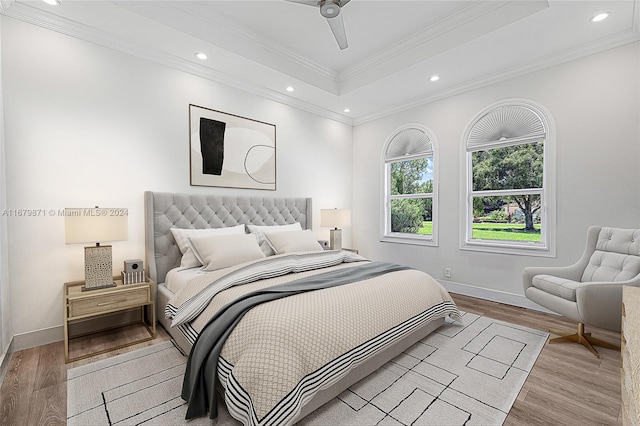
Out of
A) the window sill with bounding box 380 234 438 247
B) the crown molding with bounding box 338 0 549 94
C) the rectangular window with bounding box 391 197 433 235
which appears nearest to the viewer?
the crown molding with bounding box 338 0 549 94

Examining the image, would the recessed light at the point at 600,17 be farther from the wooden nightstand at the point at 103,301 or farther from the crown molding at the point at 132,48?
the wooden nightstand at the point at 103,301

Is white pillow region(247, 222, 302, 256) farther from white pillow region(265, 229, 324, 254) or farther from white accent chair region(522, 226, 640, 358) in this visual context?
white accent chair region(522, 226, 640, 358)

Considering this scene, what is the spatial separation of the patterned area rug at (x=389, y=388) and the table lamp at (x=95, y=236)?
68cm

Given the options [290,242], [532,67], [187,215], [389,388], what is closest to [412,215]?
[290,242]

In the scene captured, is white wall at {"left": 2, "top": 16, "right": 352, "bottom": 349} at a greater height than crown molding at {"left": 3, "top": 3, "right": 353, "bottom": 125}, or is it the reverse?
crown molding at {"left": 3, "top": 3, "right": 353, "bottom": 125}

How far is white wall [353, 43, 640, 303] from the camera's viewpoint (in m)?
2.83

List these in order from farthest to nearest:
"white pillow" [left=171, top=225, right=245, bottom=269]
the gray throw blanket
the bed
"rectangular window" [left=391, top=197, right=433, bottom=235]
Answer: "rectangular window" [left=391, top=197, right=433, bottom=235]
"white pillow" [left=171, top=225, right=245, bottom=269]
the gray throw blanket
the bed

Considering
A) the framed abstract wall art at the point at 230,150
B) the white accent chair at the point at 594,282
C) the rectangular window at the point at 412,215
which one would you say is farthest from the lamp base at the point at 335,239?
the white accent chair at the point at 594,282

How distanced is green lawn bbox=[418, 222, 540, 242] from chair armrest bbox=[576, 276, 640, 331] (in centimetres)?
126

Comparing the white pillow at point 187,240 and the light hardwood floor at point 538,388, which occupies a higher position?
the white pillow at point 187,240

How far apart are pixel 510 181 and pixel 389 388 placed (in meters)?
3.00

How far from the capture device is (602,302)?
2.21 metres

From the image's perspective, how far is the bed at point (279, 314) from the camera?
144 cm

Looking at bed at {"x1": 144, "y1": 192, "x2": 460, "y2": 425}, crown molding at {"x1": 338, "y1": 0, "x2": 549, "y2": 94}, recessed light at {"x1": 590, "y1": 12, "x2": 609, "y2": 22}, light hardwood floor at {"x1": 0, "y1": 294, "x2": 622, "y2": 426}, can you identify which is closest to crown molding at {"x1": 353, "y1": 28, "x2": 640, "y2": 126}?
recessed light at {"x1": 590, "y1": 12, "x2": 609, "y2": 22}
